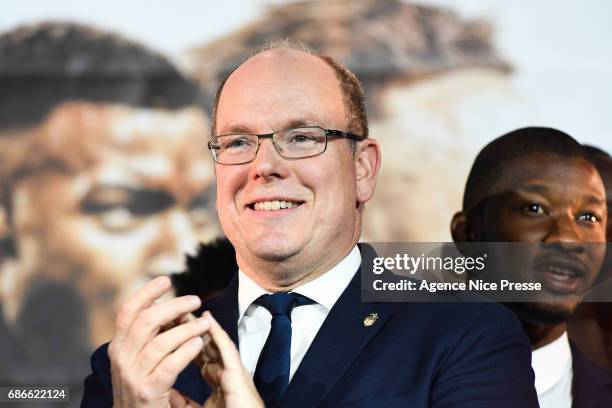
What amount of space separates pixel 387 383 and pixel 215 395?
294mm

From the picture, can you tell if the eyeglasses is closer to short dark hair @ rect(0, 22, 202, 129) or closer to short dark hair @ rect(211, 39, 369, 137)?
short dark hair @ rect(211, 39, 369, 137)

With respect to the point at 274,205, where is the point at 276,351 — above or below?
below

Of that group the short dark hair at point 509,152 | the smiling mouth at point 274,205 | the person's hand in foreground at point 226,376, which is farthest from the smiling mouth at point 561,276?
the person's hand in foreground at point 226,376

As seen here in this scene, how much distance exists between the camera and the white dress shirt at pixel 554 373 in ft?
6.33

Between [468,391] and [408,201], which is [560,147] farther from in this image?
[468,391]

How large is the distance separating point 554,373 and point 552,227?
324 millimetres

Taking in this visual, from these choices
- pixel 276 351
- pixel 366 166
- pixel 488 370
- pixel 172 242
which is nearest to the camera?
pixel 488 370

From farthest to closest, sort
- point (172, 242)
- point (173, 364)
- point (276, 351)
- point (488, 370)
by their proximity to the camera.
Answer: point (172, 242)
point (276, 351)
point (488, 370)
point (173, 364)

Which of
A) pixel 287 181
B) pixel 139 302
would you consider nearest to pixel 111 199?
pixel 287 181

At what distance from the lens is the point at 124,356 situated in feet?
4.34

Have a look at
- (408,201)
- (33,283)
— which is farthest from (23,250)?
(408,201)

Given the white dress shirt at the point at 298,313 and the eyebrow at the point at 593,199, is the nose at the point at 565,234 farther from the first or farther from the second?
the white dress shirt at the point at 298,313

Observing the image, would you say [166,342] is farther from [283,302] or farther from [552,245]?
[552,245]

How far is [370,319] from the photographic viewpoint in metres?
1.59
